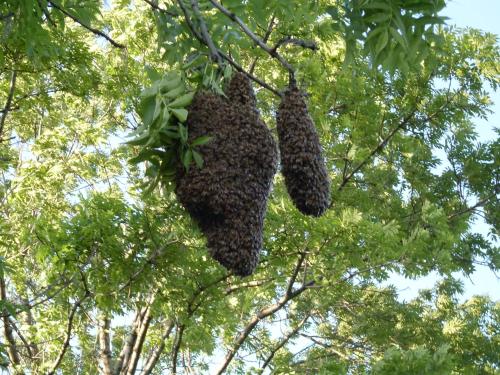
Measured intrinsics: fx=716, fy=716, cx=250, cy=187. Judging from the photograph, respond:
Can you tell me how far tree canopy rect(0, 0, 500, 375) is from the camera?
24.7 feet

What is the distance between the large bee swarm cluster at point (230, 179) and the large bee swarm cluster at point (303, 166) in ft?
0.25

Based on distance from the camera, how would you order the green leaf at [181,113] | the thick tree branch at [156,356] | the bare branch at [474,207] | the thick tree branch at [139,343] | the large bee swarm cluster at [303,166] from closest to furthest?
1. the large bee swarm cluster at [303,166]
2. the green leaf at [181,113]
3. the thick tree branch at [139,343]
4. the bare branch at [474,207]
5. the thick tree branch at [156,356]

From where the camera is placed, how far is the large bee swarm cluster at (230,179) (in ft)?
8.32

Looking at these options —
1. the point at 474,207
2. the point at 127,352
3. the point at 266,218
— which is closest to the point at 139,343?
Answer: the point at 127,352

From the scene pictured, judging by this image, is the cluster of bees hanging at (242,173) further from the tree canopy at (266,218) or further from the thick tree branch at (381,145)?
the thick tree branch at (381,145)

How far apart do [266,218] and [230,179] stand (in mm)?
5470

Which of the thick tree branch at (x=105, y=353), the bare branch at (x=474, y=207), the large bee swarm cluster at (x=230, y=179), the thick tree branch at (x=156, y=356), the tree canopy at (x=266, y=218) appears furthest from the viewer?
the thick tree branch at (x=105, y=353)

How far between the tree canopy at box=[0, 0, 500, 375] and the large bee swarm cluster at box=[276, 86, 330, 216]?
1519 millimetres

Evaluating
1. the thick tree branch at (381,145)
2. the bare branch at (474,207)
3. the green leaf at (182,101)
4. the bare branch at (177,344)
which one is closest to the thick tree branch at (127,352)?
the bare branch at (177,344)

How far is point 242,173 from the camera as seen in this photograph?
8.61 feet

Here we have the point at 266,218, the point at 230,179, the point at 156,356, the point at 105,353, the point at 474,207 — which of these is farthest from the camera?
the point at 105,353

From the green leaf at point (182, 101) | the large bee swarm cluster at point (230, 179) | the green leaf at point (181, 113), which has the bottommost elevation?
the large bee swarm cluster at point (230, 179)

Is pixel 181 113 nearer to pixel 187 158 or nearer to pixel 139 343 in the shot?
pixel 187 158

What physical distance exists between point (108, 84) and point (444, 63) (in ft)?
14.8
